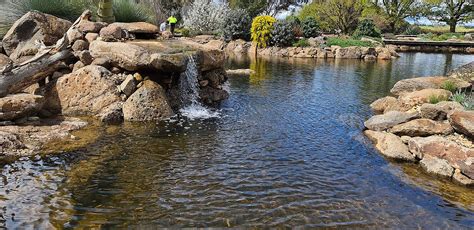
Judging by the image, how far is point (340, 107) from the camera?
12.8 meters

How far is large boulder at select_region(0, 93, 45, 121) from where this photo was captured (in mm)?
8742

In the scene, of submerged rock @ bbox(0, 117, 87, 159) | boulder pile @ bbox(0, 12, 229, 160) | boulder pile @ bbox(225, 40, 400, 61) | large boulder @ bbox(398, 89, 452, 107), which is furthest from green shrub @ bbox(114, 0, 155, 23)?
boulder pile @ bbox(225, 40, 400, 61)

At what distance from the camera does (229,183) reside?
21.9ft

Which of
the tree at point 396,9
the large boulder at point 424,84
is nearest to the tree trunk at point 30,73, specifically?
the large boulder at point 424,84

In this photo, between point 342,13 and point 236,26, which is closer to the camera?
point 236,26

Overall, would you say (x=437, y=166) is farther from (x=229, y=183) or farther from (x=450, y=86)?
(x=450, y=86)

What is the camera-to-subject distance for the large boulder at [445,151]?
7.29m

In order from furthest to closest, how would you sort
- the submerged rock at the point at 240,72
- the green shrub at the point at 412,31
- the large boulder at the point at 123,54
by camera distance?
the green shrub at the point at 412,31 → the submerged rock at the point at 240,72 → the large boulder at the point at 123,54

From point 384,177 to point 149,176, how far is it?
4255 mm

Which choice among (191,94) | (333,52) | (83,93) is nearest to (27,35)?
(83,93)

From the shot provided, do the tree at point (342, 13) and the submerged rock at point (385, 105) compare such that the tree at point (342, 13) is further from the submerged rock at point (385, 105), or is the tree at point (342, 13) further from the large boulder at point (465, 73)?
the submerged rock at point (385, 105)

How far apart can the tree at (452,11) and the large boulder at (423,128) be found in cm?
5106

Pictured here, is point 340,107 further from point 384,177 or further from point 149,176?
point 149,176

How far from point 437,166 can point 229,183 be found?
4.05 metres
